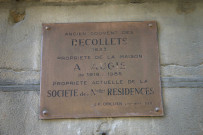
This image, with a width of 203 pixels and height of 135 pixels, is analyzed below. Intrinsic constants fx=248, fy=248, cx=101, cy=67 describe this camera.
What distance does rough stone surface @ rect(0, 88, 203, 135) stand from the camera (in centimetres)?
229

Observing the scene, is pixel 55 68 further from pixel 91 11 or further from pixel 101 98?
pixel 91 11

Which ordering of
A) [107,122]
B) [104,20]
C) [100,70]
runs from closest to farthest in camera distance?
[107,122]
[100,70]
[104,20]

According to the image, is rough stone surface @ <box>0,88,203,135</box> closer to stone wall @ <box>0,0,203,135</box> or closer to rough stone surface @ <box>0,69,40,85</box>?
stone wall @ <box>0,0,203,135</box>

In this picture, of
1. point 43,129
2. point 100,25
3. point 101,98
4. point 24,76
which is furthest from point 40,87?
point 100,25

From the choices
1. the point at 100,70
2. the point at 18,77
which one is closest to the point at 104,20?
the point at 100,70

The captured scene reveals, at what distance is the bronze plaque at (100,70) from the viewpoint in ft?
7.66

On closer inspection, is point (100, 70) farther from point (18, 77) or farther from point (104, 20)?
point (18, 77)

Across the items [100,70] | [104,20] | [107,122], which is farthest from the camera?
[104,20]

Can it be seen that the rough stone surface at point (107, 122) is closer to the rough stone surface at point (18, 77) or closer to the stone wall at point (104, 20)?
the stone wall at point (104, 20)

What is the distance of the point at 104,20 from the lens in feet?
8.59

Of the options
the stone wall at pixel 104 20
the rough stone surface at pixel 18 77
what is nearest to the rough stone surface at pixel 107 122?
the stone wall at pixel 104 20

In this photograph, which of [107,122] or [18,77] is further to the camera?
[18,77]

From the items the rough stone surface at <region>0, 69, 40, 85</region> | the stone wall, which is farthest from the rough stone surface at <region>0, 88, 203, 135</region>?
the rough stone surface at <region>0, 69, 40, 85</region>

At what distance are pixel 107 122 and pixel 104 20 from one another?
106 cm
